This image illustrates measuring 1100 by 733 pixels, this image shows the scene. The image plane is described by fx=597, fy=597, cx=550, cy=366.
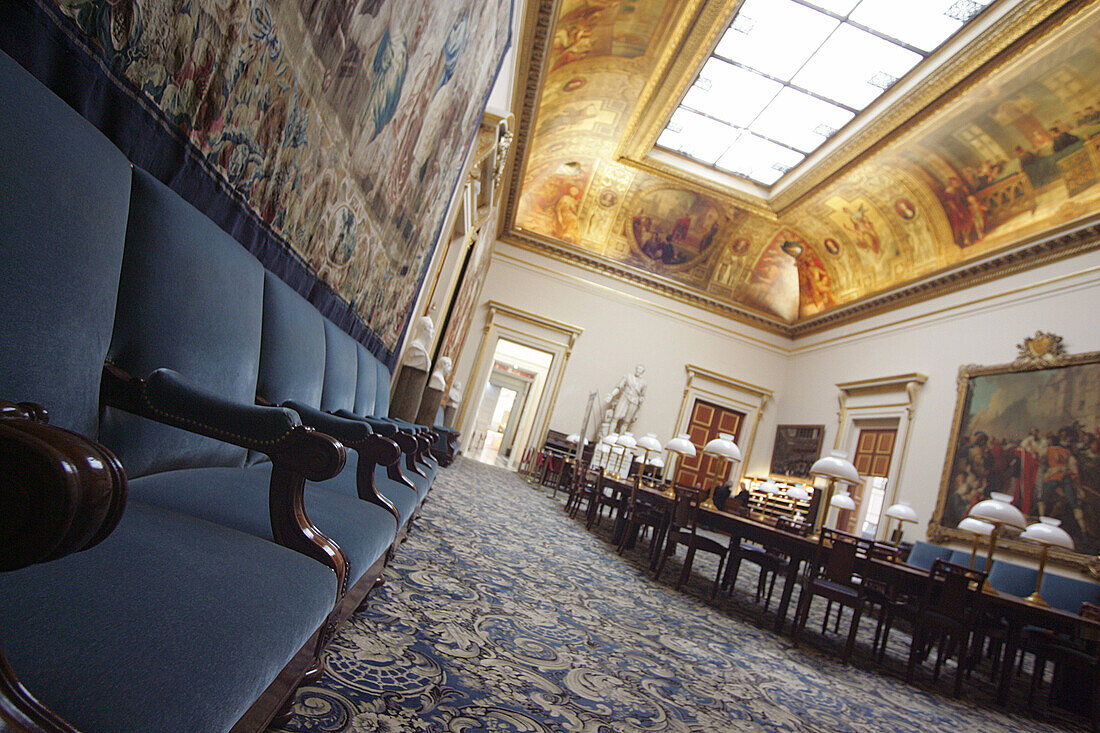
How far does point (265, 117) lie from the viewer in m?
2.31

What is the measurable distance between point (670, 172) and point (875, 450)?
7.92 meters

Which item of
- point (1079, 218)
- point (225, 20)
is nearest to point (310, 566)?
point (225, 20)

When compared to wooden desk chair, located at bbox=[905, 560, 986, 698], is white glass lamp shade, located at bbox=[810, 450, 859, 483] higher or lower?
higher

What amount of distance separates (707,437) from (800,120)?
8704mm

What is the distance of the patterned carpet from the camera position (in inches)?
78.1

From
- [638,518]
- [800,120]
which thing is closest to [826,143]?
[800,120]

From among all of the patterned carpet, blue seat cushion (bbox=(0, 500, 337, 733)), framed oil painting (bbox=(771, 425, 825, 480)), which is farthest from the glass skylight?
blue seat cushion (bbox=(0, 500, 337, 733))

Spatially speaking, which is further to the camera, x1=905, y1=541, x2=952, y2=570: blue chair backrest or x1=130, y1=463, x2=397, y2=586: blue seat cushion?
x1=905, y1=541, x2=952, y2=570: blue chair backrest

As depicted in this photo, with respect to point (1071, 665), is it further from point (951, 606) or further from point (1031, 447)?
point (1031, 447)

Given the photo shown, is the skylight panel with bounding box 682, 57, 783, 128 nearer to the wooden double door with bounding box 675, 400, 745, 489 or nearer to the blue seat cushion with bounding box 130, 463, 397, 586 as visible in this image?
the wooden double door with bounding box 675, 400, 745, 489

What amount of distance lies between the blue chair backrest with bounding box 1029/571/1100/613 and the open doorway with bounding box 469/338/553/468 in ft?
55.3

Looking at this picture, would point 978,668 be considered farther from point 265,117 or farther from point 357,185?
point 265,117

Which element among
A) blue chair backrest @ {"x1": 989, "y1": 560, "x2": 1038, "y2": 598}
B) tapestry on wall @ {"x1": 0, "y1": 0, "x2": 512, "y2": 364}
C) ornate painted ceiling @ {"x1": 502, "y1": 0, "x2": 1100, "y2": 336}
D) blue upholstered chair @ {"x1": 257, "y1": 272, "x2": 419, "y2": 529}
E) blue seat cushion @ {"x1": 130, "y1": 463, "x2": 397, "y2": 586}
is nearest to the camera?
blue seat cushion @ {"x1": 130, "y1": 463, "x2": 397, "y2": 586}

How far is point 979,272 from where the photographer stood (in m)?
11.2
